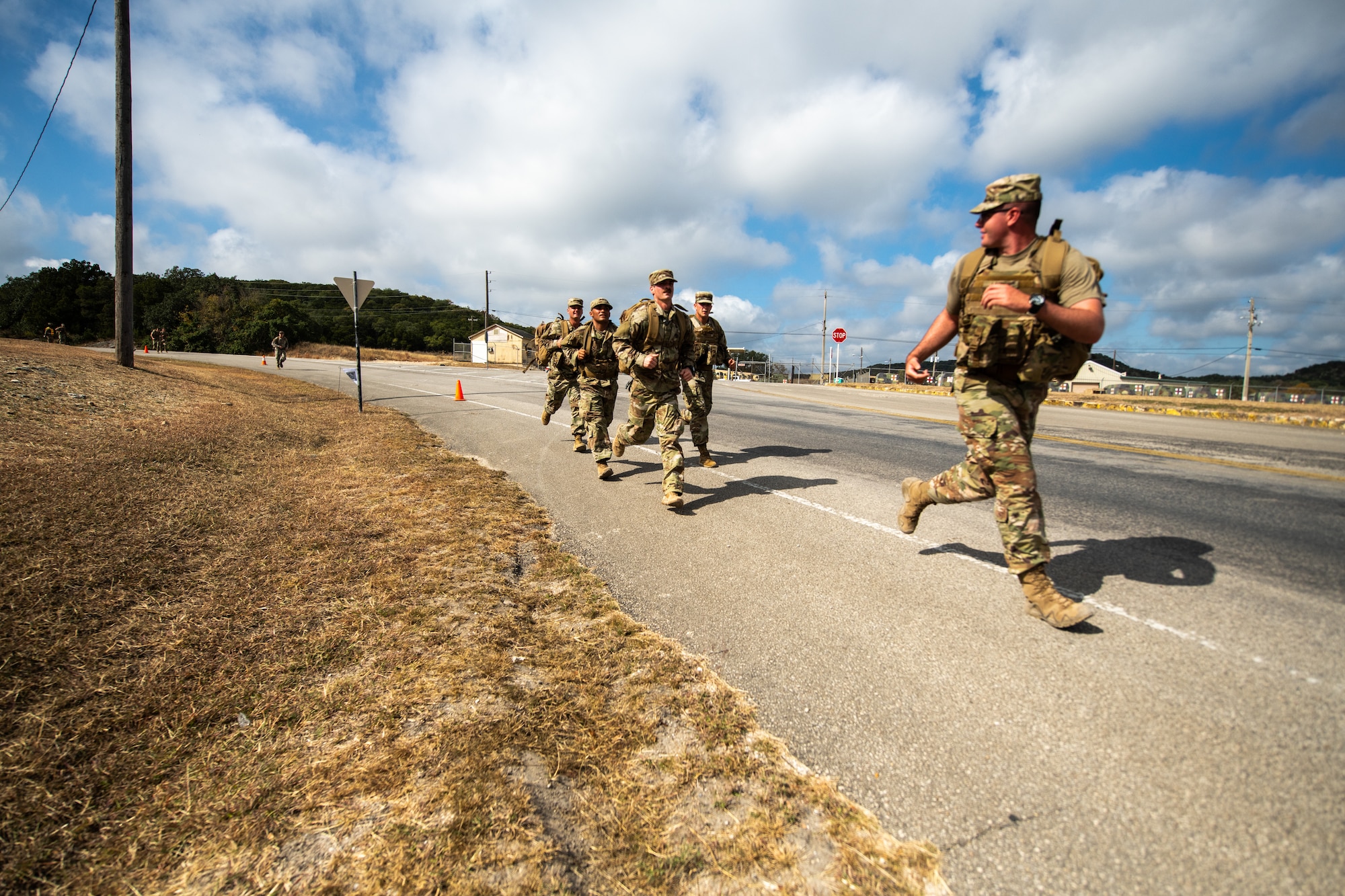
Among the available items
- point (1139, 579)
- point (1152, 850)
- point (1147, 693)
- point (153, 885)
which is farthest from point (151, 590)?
point (1139, 579)

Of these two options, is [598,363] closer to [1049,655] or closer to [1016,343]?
[1016,343]

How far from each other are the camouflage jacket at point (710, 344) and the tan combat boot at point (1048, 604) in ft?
17.4

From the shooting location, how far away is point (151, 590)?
10.6 ft

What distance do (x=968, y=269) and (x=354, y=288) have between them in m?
12.2

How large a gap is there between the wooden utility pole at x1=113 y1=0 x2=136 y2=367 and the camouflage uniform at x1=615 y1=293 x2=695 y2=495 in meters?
14.1

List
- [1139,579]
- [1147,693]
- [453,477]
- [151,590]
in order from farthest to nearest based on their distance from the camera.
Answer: [453,477] < [1139,579] < [151,590] < [1147,693]

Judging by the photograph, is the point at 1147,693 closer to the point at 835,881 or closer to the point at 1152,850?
the point at 1152,850

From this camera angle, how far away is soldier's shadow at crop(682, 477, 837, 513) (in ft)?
19.1

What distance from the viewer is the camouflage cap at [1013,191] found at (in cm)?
316

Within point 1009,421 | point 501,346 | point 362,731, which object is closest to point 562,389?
point 1009,421

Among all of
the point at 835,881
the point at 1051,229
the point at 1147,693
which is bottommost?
the point at 835,881

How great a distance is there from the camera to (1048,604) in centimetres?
309

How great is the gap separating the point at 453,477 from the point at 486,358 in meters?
70.4

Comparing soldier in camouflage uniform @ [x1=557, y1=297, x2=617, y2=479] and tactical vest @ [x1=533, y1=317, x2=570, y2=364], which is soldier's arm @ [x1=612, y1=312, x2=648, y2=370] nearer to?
soldier in camouflage uniform @ [x1=557, y1=297, x2=617, y2=479]
